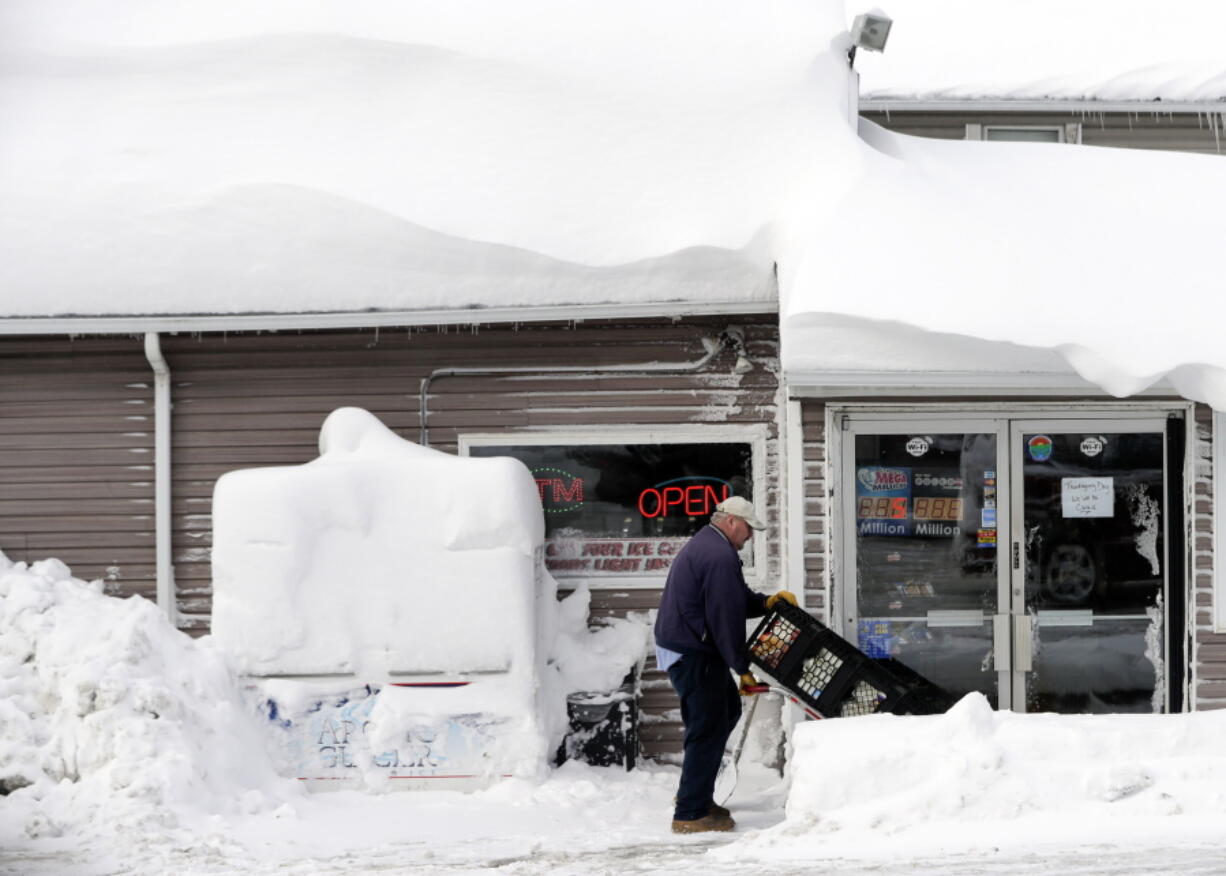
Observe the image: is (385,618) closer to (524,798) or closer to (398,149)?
(524,798)

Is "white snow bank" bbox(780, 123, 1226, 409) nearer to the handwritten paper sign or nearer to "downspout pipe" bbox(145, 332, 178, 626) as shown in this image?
the handwritten paper sign

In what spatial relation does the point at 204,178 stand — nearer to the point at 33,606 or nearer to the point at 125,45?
the point at 125,45

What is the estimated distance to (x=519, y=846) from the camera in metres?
6.71

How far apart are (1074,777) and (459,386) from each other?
4522mm

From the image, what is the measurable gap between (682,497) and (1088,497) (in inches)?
103

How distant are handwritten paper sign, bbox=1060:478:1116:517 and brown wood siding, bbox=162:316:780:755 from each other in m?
1.87

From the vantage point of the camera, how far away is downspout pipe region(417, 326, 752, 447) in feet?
28.5

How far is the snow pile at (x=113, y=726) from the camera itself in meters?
6.75

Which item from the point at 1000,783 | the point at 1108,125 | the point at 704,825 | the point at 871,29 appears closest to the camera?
the point at 1000,783

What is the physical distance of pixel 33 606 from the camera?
7.74m

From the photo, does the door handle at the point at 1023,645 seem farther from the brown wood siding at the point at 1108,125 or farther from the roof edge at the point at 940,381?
the brown wood siding at the point at 1108,125

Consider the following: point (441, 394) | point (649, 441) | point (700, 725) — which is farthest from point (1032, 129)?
point (700, 725)

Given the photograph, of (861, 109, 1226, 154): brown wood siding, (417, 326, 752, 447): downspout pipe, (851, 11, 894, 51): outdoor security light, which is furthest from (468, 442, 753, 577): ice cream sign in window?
(861, 109, 1226, 154): brown wood siding

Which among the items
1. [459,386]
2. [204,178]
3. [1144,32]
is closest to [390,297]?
[459,386]
